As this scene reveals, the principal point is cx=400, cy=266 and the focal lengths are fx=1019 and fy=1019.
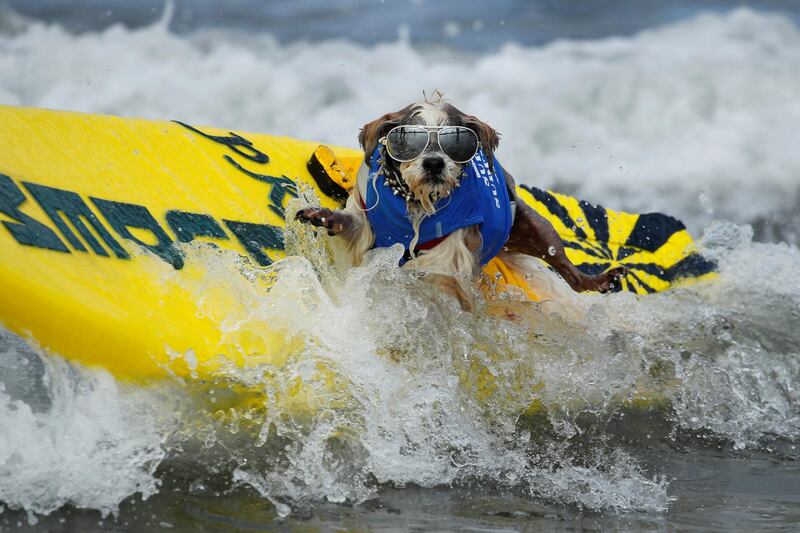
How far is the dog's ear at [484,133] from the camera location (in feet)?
15.0

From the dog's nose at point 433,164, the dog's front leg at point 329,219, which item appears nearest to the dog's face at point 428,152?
the dog's nose at point 433,164

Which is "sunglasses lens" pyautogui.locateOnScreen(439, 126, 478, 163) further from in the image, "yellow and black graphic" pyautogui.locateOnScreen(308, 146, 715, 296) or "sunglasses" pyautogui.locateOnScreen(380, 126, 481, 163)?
"yellow and black graphic" pyautogui.locateOnScreen(308, 146, 715, 296)

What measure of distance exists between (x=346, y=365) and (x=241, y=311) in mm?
476

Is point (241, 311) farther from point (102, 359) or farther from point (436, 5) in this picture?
point (436, 5)

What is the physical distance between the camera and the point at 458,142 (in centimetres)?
446

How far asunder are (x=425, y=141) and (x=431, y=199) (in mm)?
275

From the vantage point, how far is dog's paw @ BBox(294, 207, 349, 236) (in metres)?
4.28

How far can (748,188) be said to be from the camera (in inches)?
421

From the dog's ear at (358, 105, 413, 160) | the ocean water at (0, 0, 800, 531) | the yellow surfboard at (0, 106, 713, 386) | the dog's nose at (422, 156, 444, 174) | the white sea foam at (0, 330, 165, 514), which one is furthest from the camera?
the dog's ear at (358, 105, 413, 160)

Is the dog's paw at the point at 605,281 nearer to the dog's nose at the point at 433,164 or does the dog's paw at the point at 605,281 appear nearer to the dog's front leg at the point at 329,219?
the dog's nose at the point at 433,164

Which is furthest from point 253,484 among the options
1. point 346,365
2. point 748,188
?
point 748,188

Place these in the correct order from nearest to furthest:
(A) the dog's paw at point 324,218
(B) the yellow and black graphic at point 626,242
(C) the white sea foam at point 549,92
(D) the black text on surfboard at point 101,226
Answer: (D) the black text on surfboard at point 101,226
(A) the dog's paw at point 324,218
(B) the yellow and black graphic at point 626,242
(C) the white sea foam at point 549,92

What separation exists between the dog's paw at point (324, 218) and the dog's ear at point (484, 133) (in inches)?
27.9

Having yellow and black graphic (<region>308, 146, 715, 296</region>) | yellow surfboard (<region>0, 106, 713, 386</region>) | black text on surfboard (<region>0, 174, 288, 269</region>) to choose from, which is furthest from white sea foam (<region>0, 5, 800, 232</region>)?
black text on surfboard (<region>0, 174, 288, 269</region>)
